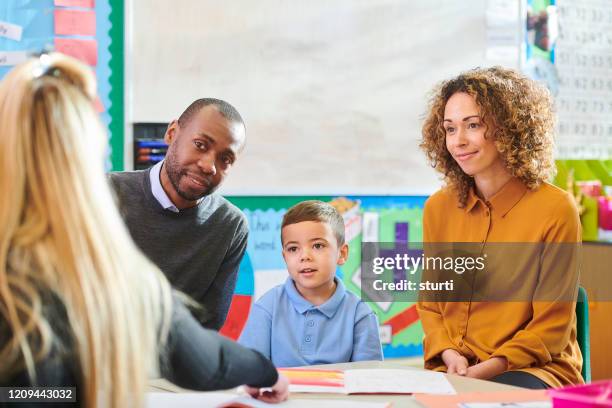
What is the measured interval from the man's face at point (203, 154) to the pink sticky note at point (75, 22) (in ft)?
3.59

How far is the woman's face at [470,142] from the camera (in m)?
1.84

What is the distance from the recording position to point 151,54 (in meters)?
2.80

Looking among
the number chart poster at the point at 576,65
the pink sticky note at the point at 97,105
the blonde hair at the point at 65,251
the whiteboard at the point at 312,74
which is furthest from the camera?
the number chart poster at the point at 576,65

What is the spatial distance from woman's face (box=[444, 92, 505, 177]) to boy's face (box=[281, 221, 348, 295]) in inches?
15.6

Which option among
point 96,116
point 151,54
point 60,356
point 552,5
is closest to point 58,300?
point 60,356

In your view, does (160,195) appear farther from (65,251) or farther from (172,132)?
(65,251)

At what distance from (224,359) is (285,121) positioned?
214 centimetres

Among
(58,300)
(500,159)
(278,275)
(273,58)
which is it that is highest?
(273,58)

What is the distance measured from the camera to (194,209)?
189 cm

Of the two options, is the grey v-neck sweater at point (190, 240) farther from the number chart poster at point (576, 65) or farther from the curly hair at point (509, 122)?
the number chart poster at point (576, 65)

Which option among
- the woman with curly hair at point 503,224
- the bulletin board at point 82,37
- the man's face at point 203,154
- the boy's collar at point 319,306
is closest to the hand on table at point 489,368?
the woman with curly hair at point 503,224

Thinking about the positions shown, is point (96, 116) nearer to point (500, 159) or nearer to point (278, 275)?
point (500, 159)

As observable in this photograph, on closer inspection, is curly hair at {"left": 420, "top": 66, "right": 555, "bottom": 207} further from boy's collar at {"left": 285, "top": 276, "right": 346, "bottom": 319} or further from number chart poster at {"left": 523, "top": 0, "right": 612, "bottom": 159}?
Result: number chart poster at {"left": 523, "top": 0, "right": 612, "bottom": 159}

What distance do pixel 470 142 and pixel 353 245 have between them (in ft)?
4.58
